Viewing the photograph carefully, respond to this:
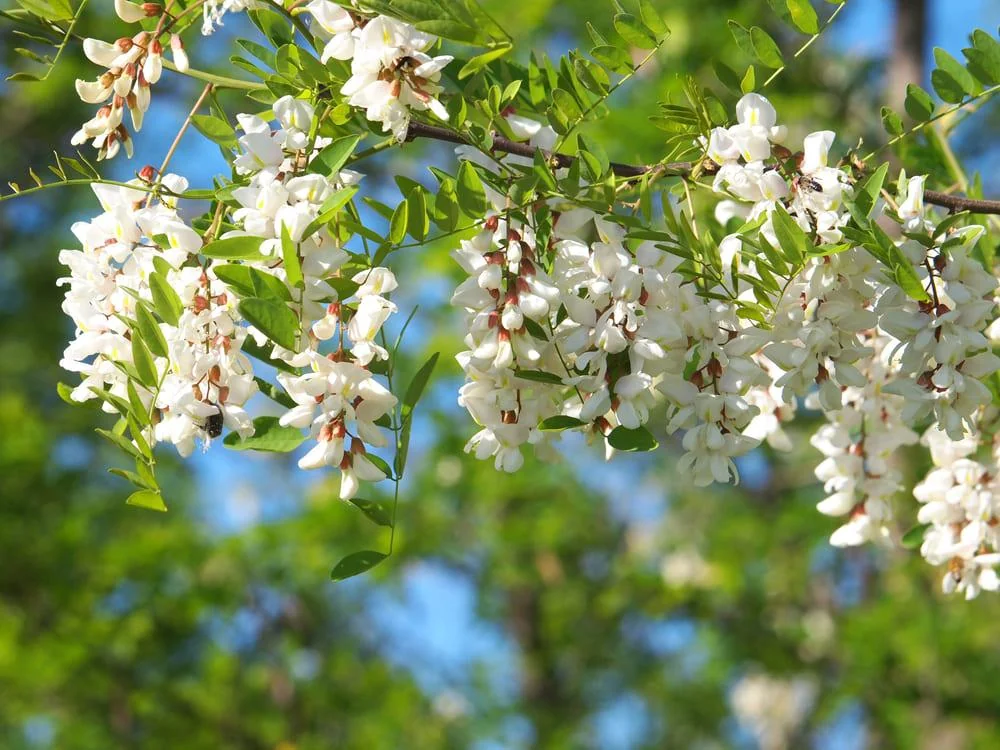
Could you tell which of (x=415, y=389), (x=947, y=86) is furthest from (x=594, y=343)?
(x=947, y=86)

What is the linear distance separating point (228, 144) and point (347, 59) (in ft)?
0.45

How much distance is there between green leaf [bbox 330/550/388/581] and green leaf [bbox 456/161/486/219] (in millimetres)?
264

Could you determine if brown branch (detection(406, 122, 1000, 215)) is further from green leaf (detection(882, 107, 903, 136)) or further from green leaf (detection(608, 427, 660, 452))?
green leaf (detection(608, 427, 660, 452))

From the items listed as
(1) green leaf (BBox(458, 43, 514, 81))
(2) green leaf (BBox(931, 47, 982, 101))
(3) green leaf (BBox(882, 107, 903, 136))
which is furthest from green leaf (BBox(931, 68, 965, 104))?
(1) green leaf (BBox(458, 43, 514, 81))

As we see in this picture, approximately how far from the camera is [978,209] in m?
0.88

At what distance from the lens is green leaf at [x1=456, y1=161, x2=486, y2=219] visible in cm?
81

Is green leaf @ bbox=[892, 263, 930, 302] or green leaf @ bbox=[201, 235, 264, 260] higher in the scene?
green leaf @ bbox=[201, 235, 264, 260]

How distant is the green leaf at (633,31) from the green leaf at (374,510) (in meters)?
0.41

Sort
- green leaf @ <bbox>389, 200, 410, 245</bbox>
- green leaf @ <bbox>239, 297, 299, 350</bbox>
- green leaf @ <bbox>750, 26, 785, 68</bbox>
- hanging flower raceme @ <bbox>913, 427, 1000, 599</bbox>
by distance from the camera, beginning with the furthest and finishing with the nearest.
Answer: hanging flower raceme @ <bbox>913, 427, 1000, 599</bbox>
green leaf @ <bbox>750, 26, 785, 68</bbox>
green leaf @ <bbox>389, 200, 410, 245</bbox>
green leaf @ <bbox>239, 297, 299, 350</bbox>

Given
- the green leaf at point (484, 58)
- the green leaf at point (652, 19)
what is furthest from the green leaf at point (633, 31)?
the green leaf at point (484, 58)

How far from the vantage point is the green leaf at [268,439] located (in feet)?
2.73

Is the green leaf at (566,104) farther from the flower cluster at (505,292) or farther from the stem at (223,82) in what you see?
the stem at (223,82)

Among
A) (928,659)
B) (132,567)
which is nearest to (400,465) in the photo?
(132,567)

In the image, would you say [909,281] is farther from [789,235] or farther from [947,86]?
[947,86]
